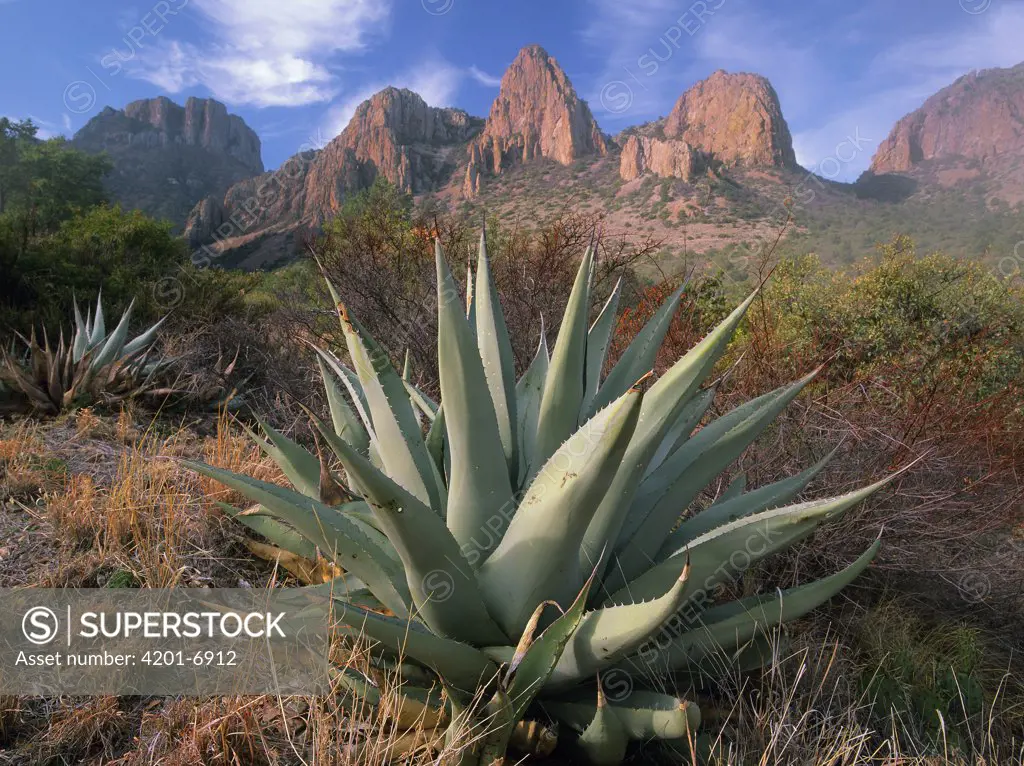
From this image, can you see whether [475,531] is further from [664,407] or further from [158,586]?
[158,586]

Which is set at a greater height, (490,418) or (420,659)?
(490,418)

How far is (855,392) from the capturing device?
5.04 metres

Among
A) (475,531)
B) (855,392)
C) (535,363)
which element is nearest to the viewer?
(475,531)

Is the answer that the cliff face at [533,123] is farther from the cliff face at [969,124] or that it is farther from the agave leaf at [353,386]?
the agave leaf at [353,386]

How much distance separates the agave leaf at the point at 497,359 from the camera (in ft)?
5.85

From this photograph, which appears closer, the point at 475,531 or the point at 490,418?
the point at 490,418

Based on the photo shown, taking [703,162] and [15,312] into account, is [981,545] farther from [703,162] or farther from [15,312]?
[703,162]

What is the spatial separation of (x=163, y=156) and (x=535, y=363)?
118682 millimetres

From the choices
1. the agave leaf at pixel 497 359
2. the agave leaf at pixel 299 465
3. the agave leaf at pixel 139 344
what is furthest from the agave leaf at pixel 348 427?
the agave leaf at pixel 139 344

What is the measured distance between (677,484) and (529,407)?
52 centimetres

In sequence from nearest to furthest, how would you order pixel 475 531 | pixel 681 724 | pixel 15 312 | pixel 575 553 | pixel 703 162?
pixel 681 724 < pixel 575 553 < pixel 475 531 < pixel 15 312 < pixel 703 162

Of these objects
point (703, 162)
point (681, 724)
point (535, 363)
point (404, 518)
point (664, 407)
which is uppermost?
point (703, 162)

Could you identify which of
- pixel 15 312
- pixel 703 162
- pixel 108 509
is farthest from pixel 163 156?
pixel 108 509

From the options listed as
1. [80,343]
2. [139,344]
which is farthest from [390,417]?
[80,343]
